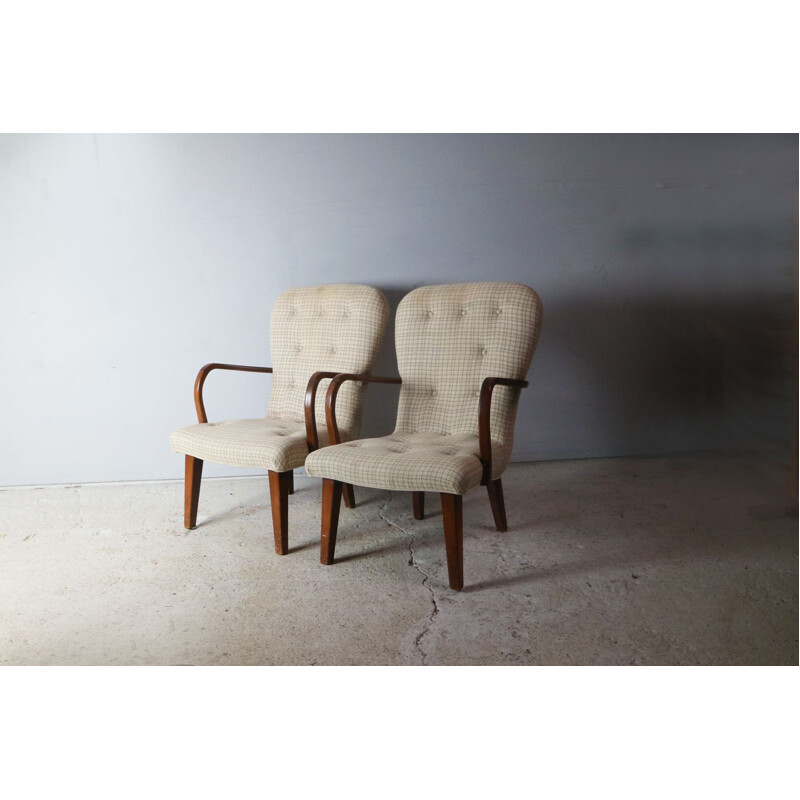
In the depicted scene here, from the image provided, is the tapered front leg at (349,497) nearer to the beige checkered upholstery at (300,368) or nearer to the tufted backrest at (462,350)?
the beige checkered upholstery at (300,368)

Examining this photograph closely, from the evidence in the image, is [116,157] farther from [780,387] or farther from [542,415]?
[780,387]

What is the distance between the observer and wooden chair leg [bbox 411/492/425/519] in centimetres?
259

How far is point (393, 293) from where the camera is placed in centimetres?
330

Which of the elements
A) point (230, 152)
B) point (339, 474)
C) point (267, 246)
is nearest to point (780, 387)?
Answer: point (339, 474)

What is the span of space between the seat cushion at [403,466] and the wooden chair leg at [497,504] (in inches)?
11.3

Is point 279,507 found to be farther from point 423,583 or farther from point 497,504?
point 497,504

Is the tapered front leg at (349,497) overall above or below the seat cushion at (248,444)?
below

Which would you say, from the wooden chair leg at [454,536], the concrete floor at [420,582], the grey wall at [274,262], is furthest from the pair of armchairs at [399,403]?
the grey wall at [274,262]

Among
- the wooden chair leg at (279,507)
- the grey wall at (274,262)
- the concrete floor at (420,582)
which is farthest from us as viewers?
the grey wall at (274,262)

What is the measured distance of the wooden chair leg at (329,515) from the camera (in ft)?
6.97

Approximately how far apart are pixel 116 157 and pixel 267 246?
0.86 meters

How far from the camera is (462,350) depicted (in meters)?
2.48

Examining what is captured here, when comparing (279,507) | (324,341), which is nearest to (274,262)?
(324,341)

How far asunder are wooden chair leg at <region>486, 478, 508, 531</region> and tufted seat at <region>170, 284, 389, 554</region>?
600mm
